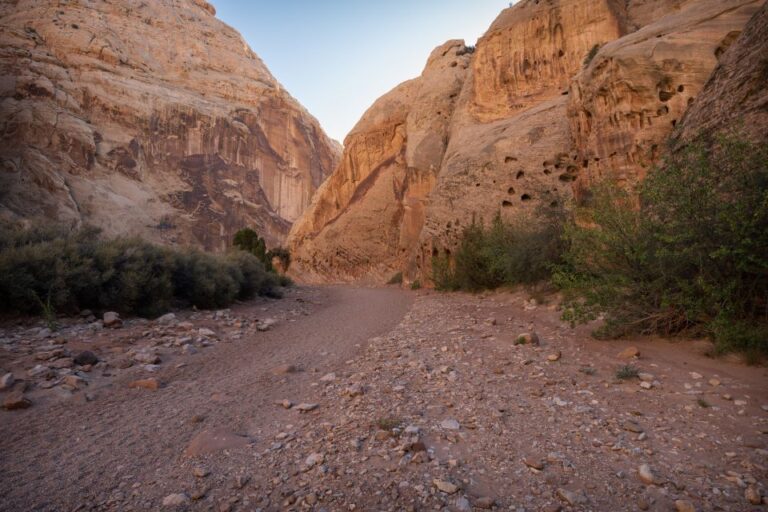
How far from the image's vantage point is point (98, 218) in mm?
33344

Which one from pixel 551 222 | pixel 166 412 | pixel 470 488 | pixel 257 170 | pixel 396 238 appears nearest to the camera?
pixel 470 488

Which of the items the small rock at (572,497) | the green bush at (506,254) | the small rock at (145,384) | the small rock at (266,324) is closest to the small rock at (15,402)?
the small rock at (145,384)

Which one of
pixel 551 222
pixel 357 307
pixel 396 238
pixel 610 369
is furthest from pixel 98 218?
pixel 610 369

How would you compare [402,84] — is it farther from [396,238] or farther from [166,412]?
[166,412]

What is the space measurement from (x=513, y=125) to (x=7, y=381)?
16816 millimetres

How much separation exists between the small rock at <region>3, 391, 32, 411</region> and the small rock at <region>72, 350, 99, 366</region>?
115 cm

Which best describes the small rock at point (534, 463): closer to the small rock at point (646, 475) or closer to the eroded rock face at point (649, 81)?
the small rock at point (646, 475)

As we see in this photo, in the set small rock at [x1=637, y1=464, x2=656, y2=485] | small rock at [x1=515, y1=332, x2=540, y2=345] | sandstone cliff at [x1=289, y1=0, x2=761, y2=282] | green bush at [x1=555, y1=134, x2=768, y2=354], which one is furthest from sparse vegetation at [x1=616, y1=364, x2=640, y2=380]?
sandstone cliff at [x1=289, y1=0, x2=761, y2=282]

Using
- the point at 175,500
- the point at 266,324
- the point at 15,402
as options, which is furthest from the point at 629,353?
the point at 266,324

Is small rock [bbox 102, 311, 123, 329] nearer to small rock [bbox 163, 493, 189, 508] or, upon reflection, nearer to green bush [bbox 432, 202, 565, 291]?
small rock [bbox 163, 493, 189, 508]

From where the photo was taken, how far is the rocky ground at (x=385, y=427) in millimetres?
2229

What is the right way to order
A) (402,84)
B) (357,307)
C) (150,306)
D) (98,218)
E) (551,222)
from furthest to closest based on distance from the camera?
(98,218) → (402,84) → (357,307) → (551,222) → (150,306)

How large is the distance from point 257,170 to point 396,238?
31524mm

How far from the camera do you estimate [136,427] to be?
126 inches
